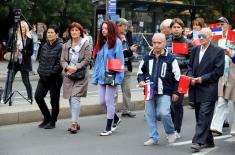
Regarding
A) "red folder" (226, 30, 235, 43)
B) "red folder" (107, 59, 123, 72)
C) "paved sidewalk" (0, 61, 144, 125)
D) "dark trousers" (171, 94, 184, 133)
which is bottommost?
"paved sidewalk" (0, 61, 144, 125)

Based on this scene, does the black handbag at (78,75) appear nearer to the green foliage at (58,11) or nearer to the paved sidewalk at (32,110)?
the paved sidewalk at (32,110)

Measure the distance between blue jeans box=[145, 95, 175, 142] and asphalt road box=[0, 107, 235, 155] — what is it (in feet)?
0.81

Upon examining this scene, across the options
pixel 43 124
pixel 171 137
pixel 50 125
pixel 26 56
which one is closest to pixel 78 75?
pixel 50 125

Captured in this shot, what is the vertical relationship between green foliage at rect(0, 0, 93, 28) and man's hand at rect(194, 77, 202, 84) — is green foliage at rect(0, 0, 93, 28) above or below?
above

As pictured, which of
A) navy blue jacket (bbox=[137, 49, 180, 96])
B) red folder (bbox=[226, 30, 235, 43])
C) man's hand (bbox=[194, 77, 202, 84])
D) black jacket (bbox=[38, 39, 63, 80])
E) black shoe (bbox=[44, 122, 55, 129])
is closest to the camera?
man's hand (bbox=[194, 77, 202, 84])

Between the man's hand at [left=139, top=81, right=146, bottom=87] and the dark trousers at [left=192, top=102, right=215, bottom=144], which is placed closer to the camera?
the dark trousers at [left=192, top=102, right=215, bottom=144]

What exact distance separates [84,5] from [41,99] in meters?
19.5

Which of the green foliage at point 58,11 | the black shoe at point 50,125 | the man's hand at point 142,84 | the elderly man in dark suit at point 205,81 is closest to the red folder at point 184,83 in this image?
the elderly man in dark suit at point 205,81

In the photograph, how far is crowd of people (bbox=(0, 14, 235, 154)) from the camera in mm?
7781

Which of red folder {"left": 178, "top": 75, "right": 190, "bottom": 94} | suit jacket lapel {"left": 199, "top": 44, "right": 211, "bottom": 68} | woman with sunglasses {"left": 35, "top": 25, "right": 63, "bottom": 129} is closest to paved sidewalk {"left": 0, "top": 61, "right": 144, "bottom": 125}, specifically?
woman with sunglasses {"left": 35, "top": 25, "right": 63, "bottom": 129}

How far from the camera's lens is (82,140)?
857 cm

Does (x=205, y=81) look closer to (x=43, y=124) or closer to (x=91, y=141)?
(x=91, y=141)

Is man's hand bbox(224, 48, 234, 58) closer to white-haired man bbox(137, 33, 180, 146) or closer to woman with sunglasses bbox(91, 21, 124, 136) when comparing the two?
white-haired man bbox(137, 33, 180, 146)

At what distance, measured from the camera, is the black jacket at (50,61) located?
30.3 ft
